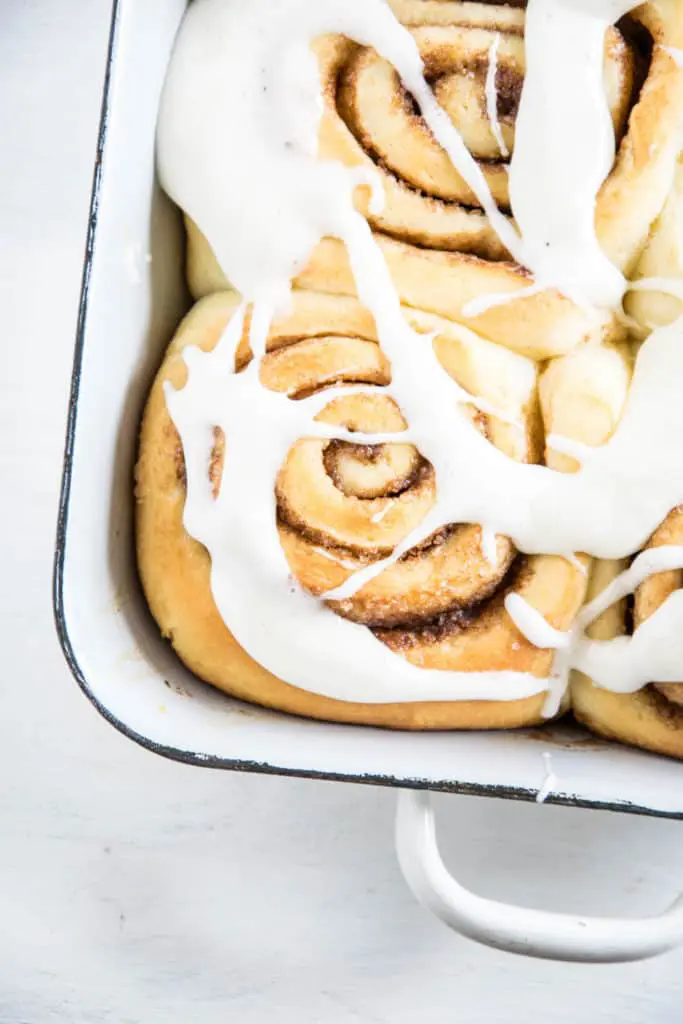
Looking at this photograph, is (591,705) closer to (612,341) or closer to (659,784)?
(659,784)

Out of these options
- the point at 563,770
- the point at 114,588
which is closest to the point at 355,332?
the point at 114,588

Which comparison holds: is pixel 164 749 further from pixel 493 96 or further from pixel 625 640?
pixel 493 96

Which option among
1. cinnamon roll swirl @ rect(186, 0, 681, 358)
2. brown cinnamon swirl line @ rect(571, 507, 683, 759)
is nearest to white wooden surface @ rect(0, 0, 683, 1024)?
Answer: brown cinnamon swirl line @ rect(571, 507, 683, 759)

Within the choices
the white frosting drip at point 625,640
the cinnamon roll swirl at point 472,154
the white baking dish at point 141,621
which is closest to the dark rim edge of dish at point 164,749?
the white baking dish at point 141,621

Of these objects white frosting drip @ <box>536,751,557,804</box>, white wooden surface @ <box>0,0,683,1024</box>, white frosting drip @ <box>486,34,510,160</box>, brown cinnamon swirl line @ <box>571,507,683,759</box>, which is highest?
white frosting drip @ <box>486,34,510,160</box>

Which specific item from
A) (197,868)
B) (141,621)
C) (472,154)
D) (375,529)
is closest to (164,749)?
(141,621)

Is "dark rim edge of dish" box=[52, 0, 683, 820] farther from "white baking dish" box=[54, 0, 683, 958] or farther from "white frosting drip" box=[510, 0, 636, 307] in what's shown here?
"white frosting drip" box=[510, 0, 636, 307]
